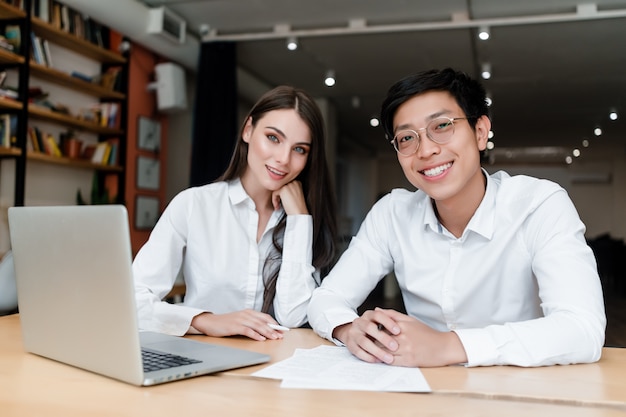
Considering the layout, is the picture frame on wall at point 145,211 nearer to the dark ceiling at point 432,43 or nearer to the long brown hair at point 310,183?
the dark ceiling at point 432,43

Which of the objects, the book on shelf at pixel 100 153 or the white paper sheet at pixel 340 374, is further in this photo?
the book on shelf at pixel 100 153

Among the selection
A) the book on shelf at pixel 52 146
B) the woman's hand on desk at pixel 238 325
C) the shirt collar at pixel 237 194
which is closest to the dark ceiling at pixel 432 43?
the book on shelf at pixel 52 146

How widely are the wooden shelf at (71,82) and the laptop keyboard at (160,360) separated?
12.4 feet

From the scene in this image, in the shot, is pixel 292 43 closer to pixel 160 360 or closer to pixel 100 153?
pixel 100 153

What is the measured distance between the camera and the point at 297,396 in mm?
877

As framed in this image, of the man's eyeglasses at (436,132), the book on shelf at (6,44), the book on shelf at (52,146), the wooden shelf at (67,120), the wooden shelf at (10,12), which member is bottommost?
the man's eyeglasses at (436,132)

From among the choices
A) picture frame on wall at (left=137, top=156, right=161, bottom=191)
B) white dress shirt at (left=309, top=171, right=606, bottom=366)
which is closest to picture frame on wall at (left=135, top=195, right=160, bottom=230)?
picture frame on wall at (left=137, top=156, right=161, bottom=191)

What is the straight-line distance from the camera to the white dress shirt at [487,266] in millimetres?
1277

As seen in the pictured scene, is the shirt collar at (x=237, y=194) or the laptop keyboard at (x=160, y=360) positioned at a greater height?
the shirt collar at (x=237, y=194)

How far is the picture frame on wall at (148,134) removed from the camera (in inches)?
221

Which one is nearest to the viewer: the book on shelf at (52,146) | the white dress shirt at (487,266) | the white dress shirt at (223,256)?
the white dress shirt at (487,266)

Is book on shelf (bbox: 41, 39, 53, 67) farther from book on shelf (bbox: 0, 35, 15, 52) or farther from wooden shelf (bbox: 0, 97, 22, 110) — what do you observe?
wooden shelf (bbox: 0, 97, 22, 110)

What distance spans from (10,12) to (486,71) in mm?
4734

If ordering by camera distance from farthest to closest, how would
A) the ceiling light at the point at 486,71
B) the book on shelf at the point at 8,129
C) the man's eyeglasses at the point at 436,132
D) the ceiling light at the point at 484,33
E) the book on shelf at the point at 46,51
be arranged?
1. the ceiling light at the point at 486,71
2. the ceiling light at the point at 484,33
3. the book on shelf at the point at 46,51
4. the book on shelf at the point at 8,129
5. the man's eyeglasses at the point at 436,132
